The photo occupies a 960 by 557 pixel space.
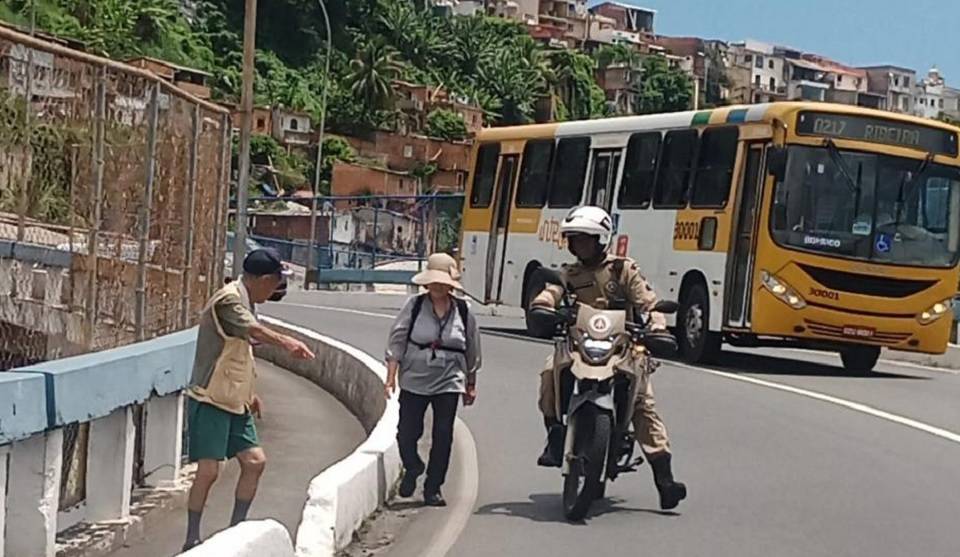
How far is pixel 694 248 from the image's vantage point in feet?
68.1

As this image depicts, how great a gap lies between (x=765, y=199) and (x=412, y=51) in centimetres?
10421

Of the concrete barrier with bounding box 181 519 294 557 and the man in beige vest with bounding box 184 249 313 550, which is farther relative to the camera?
the man in beige vest with bounding box 184 249 313 550

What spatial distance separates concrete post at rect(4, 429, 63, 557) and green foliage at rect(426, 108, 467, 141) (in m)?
100

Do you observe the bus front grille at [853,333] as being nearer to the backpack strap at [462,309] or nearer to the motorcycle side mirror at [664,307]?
the backpack strap at [462,309]

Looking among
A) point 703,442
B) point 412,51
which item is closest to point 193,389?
point 703,442

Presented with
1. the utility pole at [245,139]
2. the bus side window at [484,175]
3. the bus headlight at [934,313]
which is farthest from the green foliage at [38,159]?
the utility pole at [245,139]

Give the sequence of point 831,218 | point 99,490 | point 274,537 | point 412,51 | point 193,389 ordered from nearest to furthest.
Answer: point 274,537
point 193,389
point 99,490
point 831,218
point 412,51

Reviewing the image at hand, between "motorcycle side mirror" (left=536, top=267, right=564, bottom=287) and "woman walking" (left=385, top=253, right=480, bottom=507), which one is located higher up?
"motorcycle side mirror" (left=536, top=267, right=564, bottom=287)

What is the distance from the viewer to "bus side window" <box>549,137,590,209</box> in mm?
24312

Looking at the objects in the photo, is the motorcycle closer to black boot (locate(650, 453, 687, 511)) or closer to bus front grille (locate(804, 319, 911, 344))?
black boot (locate(650, 453, 687, 511))

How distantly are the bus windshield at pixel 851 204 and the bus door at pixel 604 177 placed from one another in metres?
4.46

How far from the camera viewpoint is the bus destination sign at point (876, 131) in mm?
19156

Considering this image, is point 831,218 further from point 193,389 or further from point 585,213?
point 193,389

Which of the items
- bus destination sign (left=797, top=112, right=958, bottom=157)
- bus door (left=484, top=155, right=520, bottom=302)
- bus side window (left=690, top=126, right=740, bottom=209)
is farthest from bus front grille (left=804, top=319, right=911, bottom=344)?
bus door (left=484, top=155, right=520, bottom=302)
